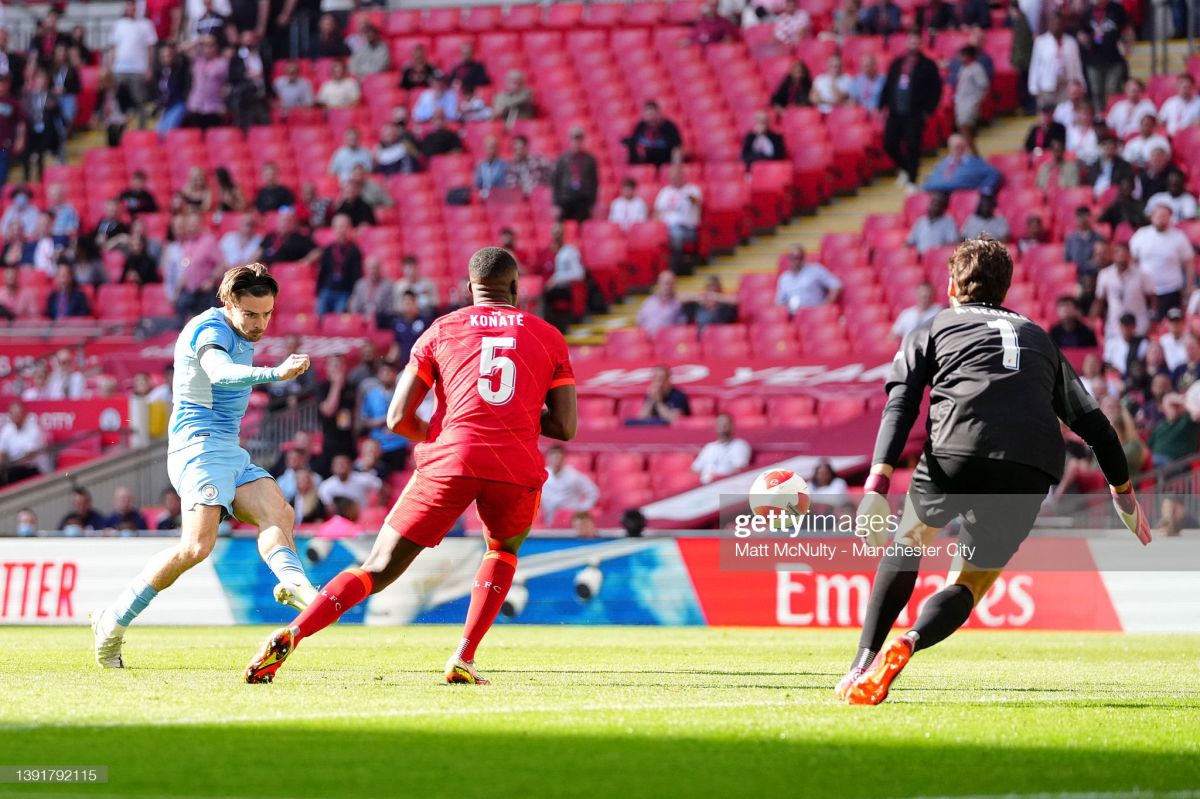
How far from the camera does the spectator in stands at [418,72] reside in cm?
2775

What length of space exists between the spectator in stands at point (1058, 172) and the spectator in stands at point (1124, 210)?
48.1 inches

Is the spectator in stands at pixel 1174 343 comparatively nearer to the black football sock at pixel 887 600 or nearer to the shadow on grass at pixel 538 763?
the black football sock at pixel 887 600

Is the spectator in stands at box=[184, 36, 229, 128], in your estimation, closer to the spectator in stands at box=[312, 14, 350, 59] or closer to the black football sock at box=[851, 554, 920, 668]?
the spectator in stands at box=[312, 14, 350, 59]

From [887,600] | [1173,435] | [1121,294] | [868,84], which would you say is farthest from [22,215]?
[887,600]

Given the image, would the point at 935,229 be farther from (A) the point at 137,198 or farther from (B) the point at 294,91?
(A) the point at 137,198

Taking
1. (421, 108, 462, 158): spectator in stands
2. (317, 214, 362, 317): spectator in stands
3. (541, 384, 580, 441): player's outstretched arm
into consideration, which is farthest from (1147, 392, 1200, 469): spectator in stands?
(421, 108, 462, 158): spectator in stands

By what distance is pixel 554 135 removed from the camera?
26.4 meters

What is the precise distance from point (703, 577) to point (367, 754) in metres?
9.47

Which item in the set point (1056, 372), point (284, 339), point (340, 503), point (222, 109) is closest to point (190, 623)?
point (340, 503)

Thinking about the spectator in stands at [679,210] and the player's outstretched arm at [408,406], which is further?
the spectator in stands at [679,210]

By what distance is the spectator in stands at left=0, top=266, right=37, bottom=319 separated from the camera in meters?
25.0

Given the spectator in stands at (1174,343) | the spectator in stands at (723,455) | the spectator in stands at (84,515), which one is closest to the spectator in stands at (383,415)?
the spectator in stands at (84,515)

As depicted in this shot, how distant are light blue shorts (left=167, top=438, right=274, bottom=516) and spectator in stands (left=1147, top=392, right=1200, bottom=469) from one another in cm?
1038

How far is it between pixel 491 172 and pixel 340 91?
4.47m
